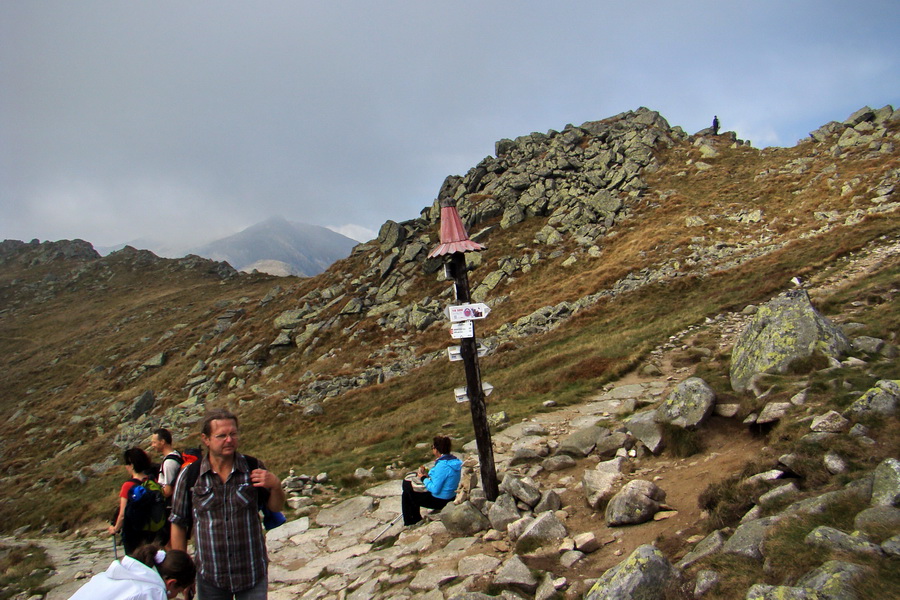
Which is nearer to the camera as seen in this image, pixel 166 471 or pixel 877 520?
pixel 877 520

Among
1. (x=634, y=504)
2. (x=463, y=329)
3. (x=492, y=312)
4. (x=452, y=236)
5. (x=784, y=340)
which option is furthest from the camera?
(x=492, y=312)

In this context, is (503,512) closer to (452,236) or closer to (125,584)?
(452,236)

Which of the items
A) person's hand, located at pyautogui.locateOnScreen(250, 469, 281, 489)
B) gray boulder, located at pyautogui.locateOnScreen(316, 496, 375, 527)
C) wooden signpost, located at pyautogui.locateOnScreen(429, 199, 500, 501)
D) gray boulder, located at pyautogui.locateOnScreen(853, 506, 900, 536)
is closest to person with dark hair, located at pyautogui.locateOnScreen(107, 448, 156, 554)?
person's hand, located at pyautogui.locateOnScreen(250, 469, 281, 489)

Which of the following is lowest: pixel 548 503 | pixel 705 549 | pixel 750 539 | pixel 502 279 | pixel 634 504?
pixel 548 503

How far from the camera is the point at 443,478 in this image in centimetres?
923

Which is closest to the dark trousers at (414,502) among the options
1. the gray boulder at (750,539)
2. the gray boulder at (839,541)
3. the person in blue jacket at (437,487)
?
the person in blue jacket at (437,487)

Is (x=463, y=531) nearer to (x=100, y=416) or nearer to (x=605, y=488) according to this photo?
(x=605, y=488)

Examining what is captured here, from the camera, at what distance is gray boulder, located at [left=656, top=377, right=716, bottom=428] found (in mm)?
8852

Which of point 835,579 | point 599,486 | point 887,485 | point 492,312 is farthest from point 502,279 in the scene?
point 835,579

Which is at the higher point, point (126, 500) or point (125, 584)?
point (125, 584)

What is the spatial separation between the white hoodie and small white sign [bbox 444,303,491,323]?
19.4 feet

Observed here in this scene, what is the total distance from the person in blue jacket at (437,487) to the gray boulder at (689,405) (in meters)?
4.52

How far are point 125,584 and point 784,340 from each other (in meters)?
13.0

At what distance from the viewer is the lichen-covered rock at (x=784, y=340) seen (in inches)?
414
